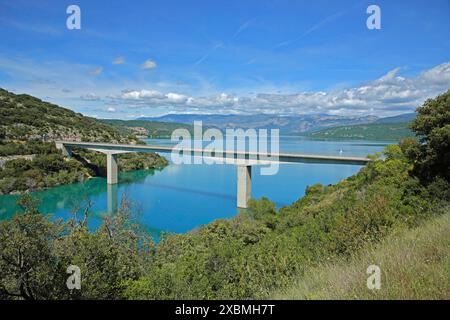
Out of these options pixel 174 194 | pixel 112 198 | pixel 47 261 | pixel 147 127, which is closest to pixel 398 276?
pixel 47 261

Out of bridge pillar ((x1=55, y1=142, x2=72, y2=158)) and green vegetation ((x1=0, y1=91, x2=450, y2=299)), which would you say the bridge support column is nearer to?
green vegetation ((x1=0, y1=91, x2=450, y2=299))

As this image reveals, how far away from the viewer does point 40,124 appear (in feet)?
154

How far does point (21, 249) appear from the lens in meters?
5.39

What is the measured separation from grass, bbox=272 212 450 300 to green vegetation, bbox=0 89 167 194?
109 feet

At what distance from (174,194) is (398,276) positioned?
1128 inches

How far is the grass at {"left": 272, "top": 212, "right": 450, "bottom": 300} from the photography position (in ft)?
9.29

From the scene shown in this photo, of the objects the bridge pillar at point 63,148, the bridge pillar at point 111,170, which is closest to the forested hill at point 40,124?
the bridge pillar at point 63,148

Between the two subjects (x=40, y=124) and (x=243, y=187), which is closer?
(x=243, y=187)

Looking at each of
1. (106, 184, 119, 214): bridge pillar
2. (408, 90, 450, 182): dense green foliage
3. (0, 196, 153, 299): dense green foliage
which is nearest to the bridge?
(106, 184, 119, 214): bridge pillar

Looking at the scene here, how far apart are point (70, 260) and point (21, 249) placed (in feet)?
2.67

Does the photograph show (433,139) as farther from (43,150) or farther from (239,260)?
(43,150)
